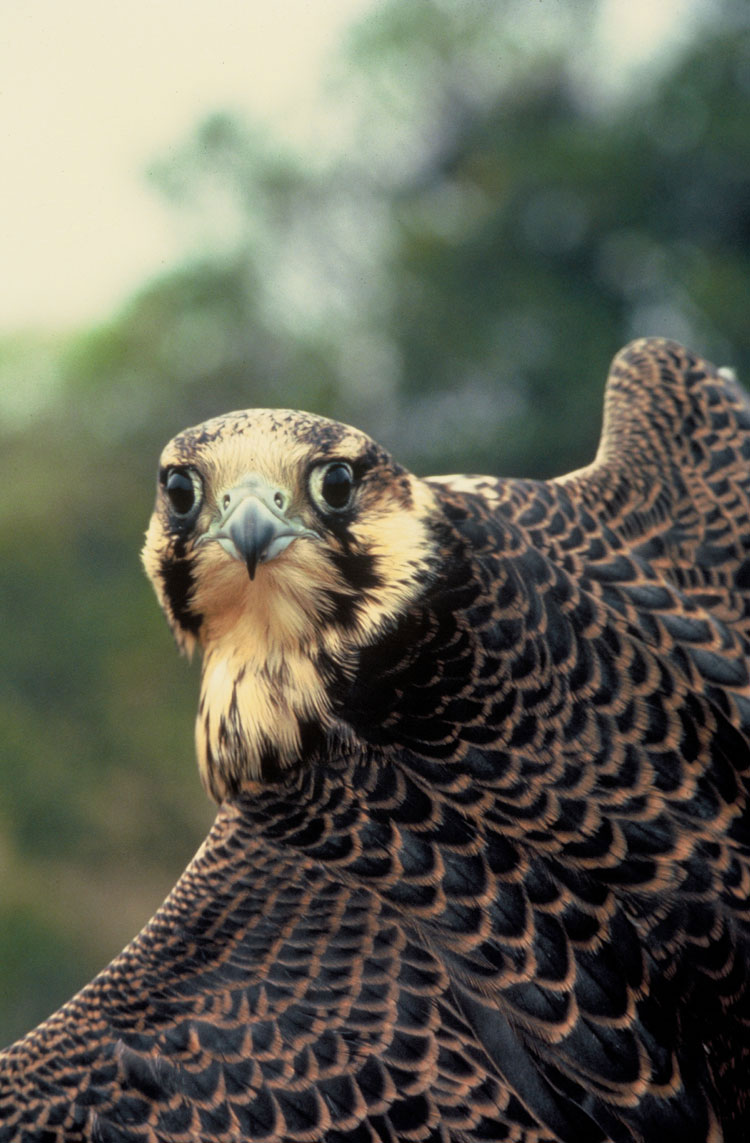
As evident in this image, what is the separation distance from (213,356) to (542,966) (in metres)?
10.9

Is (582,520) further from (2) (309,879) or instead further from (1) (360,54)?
(1) (360,54)

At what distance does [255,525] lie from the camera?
2.25 metres

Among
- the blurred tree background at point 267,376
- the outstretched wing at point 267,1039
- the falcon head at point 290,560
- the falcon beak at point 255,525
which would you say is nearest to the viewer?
the outstretched wing at point 267,1039

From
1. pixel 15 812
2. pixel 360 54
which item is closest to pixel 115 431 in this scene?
pixel 15 812

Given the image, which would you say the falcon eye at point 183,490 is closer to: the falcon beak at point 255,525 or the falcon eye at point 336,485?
the falcon beak at point 255,525

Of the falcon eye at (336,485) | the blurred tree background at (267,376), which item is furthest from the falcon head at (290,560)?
the blurred tree background at (267,376)

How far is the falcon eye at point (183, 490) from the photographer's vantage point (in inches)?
96.3

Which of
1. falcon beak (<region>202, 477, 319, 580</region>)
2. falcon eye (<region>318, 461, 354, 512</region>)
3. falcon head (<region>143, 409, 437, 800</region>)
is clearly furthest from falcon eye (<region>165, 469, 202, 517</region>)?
falcon eye (<region>318, 461, 354, 512</region>)

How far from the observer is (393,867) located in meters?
2.17

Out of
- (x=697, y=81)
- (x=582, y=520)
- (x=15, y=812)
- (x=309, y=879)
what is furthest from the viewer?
(x=697, y=81)

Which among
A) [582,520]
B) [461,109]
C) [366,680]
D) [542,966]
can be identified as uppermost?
[461,109]

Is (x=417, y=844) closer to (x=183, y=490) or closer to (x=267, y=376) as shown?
(x=183, y=490)

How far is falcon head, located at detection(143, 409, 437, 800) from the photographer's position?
2.34 meters

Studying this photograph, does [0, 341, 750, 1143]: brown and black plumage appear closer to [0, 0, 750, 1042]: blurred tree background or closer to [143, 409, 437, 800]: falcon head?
[143, 409, 437, 800]: falcon head
